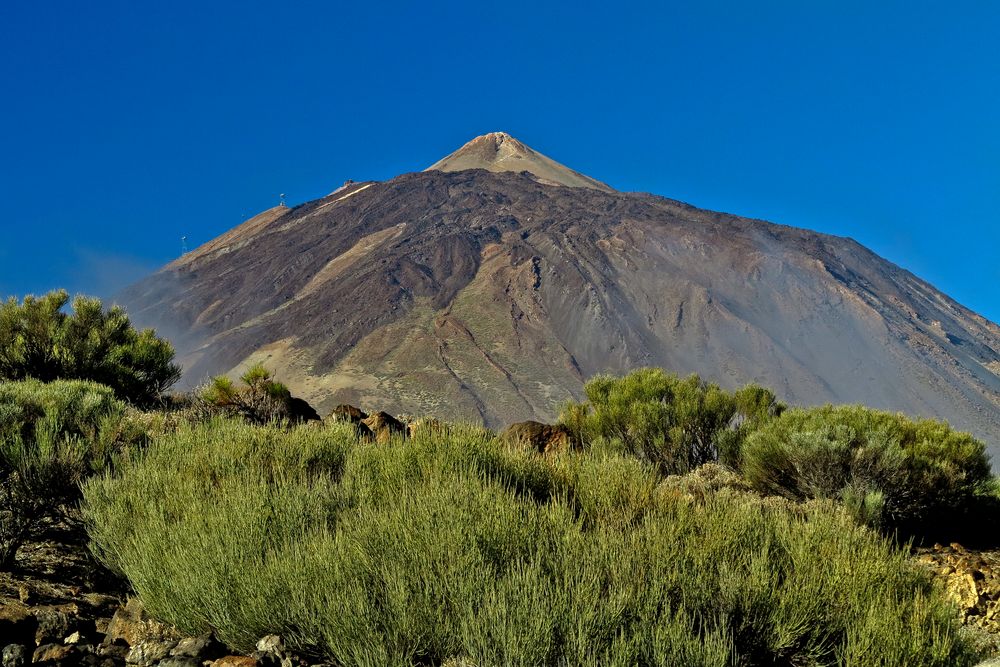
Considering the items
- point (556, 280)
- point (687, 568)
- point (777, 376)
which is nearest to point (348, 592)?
point (687, 568)

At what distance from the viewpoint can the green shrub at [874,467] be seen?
916 cm

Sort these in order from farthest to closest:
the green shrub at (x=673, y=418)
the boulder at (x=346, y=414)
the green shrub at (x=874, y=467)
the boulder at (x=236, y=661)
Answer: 1. the green shrub at (x=673, y=418)
2. the boulder at (x=346, y=414)
3. the green shrub at (x=874, y=467)
4. the boulder at (x=236, y=661)

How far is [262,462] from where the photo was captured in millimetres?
6332

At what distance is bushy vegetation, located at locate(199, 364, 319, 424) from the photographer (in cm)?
1257

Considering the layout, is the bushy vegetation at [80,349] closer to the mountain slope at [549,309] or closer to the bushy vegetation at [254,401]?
the bushy vegetation at [254,401]

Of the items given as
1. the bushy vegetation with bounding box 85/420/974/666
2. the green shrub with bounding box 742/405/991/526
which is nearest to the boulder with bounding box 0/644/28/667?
the bushy vegetation with bounding box 85/420/974/666

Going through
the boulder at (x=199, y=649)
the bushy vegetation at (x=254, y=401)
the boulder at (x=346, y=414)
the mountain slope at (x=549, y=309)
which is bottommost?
the boulder at (x=199, y=649)

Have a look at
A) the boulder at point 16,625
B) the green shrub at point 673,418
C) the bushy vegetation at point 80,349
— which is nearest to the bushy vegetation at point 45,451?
the boulder at point 16,625

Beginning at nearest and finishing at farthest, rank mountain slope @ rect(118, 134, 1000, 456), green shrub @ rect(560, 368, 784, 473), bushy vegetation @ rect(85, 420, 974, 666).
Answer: bushy vegetation @ rect(85, 420, 974, 666), green shrub @ rect(560, 368, 784, 473), mountain slope @ rect(118, 134, 1000, 456)

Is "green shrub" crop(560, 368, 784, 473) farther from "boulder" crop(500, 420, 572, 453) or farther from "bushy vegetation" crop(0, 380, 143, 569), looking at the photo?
"bushy vegetation" crop(0, 380, 143, 569)

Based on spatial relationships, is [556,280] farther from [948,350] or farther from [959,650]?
[959,650]

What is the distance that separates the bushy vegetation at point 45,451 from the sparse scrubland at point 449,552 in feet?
0.07

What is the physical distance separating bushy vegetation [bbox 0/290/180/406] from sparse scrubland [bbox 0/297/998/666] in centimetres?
620

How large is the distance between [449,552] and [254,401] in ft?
33.4
